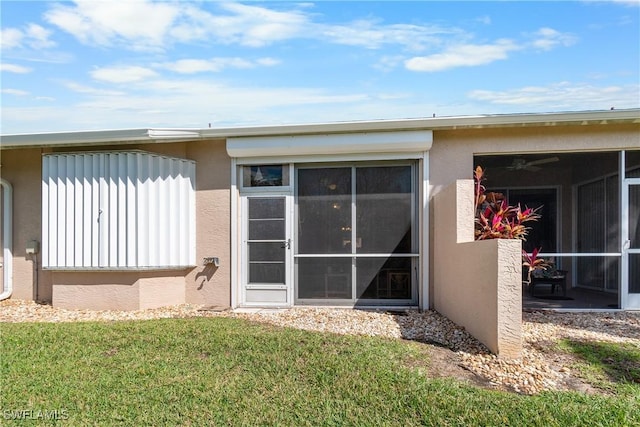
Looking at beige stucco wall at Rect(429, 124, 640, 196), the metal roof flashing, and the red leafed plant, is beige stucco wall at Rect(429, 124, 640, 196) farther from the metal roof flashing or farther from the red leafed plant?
the red leafed plant

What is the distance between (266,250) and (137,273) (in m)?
2.33

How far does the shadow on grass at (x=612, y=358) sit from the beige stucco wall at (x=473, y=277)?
87cm

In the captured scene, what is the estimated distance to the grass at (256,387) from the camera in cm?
329

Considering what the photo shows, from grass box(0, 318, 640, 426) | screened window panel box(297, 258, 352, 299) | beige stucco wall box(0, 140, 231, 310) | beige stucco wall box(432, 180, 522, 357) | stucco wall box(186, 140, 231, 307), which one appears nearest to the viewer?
grass box(0, 318, 640, 426)

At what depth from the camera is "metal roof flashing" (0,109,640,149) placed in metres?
6.67

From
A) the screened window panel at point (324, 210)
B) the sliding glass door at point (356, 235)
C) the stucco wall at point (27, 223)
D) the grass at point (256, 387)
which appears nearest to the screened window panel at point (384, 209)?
the sliding glass door at point (356, 235)

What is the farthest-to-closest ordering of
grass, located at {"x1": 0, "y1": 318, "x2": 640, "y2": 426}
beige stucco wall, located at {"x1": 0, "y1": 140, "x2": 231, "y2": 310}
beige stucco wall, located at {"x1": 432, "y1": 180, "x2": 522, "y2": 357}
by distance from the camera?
beige stucco wall, located at {"x1": 0, "y1": 140, "x2": 231, "y2": 310}
beige stucco wall, located at {"x1": 432, "y1": 180, "x2": 522, "y2": 357}
grass, located at {"x1": 0, "y1": 318, "x2": 640, "y2": 426}

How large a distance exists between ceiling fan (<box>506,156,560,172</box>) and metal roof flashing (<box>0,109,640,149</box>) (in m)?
1.22

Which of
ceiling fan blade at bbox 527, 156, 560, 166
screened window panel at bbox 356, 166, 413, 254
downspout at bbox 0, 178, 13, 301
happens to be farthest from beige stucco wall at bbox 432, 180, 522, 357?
downspout at bbox 0, 178, 13, 301

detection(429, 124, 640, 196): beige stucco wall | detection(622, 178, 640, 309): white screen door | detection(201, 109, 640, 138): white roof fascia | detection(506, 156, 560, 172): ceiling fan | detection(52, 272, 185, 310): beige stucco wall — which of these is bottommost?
detection(52, 272, 185, 310): beige stucco wall

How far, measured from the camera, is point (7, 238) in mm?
8258

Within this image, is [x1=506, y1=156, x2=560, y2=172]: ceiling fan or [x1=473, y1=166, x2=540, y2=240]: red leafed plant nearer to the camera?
[x1=473, y1=166, x2=540, y2=240]: red leafed plant

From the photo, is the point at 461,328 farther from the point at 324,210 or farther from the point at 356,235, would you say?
the point at 324,210

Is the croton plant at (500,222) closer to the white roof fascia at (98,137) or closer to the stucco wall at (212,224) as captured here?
the stucco wall at (212,224)
